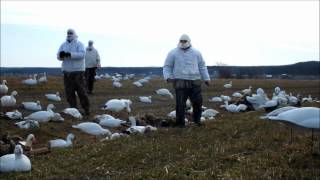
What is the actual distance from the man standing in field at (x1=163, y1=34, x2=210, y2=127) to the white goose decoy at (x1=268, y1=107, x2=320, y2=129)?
19.3ft

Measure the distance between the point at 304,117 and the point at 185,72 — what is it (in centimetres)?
618

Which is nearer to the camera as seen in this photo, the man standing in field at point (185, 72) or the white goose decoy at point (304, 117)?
the white goose decoy at point (304, 117)

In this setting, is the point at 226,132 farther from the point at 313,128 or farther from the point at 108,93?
the point at 108,93

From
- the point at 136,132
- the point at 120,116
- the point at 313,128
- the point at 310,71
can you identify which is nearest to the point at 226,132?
the point at 136,132

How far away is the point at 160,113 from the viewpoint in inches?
787

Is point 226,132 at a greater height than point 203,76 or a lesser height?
lesser

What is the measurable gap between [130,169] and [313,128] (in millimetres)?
2635

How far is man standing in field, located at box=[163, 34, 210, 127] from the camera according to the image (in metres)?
13.4

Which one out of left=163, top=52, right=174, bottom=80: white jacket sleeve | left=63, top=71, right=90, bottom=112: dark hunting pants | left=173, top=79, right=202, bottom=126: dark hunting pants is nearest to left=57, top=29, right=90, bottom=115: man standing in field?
left=63, top=71, right=90, bottom=112: dark hunting pants

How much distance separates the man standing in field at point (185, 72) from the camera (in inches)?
527

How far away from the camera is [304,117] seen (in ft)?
24.1

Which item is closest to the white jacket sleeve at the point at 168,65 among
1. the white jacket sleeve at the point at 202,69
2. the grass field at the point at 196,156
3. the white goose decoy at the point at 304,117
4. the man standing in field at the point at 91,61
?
the white jacket sleeve at the point at 202,69

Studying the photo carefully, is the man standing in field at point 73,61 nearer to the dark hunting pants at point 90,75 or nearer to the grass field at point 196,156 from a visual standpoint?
the grass field at point 196,156

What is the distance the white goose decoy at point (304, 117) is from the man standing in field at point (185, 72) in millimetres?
5870
